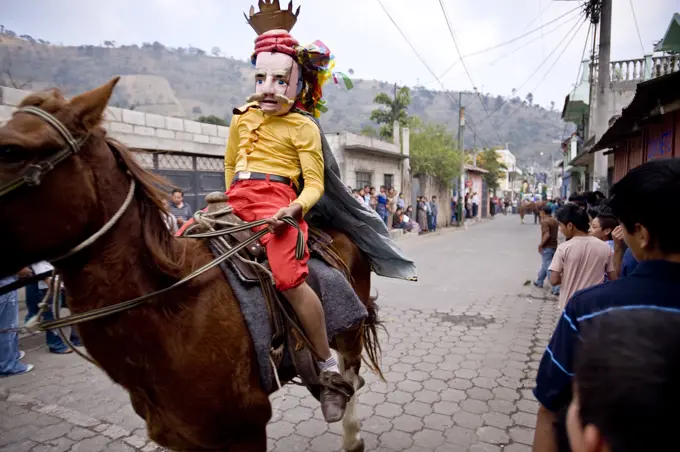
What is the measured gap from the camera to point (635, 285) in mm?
1311

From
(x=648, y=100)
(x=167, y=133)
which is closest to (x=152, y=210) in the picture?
(x=648, y=100)

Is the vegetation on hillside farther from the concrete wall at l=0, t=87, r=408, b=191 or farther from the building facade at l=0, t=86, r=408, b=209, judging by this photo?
the building facade at l=0, t=86, r=408, b=209

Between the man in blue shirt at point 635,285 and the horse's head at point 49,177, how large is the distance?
169cm

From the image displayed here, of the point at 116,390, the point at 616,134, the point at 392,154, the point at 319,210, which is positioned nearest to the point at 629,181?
the point at 319,210

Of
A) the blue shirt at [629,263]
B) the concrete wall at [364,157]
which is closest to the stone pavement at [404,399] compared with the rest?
the blue shirt at [629,263]

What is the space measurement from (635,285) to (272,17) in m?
2.30

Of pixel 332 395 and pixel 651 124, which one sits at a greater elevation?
pixel 651 124

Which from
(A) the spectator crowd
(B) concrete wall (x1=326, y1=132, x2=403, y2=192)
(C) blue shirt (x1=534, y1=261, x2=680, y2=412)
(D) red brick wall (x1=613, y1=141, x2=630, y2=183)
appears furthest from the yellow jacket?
(B) concrete wall (x1=326, y1=132, x2=403, y2=192)

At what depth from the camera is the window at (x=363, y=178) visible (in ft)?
57.3

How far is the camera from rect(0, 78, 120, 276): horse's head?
1.34 m

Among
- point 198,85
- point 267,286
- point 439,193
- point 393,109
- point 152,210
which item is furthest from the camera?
point 198,85

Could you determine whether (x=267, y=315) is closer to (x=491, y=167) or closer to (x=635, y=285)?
(x=635, y=285)

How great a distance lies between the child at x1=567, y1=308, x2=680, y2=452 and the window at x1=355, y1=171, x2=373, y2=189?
655 inches

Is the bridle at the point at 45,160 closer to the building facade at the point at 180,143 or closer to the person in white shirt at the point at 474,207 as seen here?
the building facade at the point at 180,143
